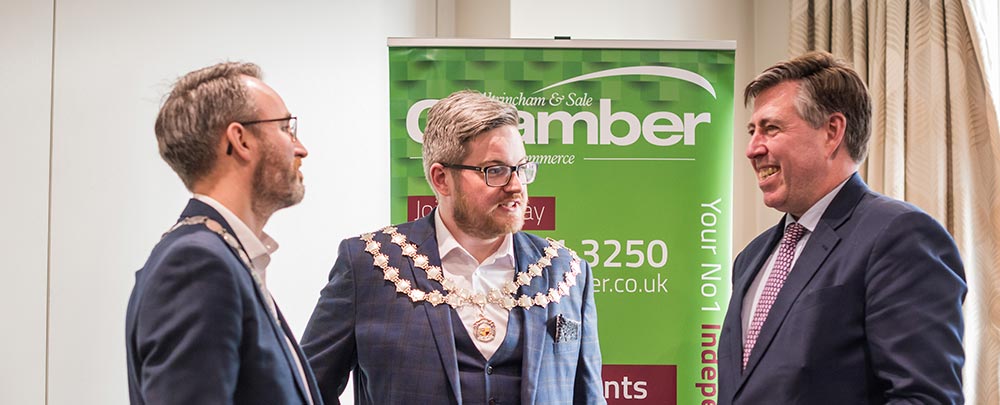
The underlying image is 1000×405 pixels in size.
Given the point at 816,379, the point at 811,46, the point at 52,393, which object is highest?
the point at 811,46

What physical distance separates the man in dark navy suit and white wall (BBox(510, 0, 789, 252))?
223 centimetres

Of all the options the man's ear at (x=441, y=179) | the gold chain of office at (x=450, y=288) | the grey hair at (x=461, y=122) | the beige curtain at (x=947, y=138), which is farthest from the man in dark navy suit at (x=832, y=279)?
the beige curtain at (x=947, y=138)

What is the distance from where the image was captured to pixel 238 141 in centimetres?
157

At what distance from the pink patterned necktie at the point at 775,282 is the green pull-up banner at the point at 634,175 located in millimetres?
1014

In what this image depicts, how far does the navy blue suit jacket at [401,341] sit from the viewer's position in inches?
84.7

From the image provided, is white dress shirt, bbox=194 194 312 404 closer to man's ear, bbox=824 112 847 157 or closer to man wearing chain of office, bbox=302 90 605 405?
man wearing chain of office, bbox=302 90 605 405

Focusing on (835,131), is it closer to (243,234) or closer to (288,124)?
(288,124)

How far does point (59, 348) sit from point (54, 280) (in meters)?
0.23

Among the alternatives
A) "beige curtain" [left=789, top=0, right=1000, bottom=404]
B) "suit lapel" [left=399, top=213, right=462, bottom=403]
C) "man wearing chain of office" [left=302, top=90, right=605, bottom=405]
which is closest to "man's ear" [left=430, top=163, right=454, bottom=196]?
"man wearing chain of office" [left=302, top=90, right=605, bottom=405]

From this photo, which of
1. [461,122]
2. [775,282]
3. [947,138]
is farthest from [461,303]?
[947,138]

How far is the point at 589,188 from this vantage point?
3162 millimetres

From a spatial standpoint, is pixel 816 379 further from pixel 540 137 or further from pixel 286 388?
pixel 540 137

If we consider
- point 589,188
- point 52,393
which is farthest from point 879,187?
point 52,393

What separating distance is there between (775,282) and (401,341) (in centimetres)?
84
